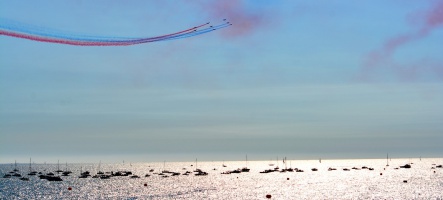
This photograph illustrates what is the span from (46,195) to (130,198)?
34.4m

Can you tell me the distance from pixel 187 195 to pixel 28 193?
5537 cm

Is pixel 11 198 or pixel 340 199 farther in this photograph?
pixel 11 198

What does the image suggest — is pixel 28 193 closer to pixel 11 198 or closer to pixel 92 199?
pixel 11 198

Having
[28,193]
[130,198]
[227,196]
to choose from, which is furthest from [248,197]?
[28,193]

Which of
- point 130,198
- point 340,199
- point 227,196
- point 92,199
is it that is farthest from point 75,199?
point 340,199

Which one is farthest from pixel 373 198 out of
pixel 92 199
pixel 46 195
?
pixel 46 195

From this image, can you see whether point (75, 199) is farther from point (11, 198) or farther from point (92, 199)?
point (11, 198)

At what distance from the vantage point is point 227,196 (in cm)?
15262

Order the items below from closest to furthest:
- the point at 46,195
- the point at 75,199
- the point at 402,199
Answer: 1. the point at 402,199
2. the point at 75,199
3. the point at 46,195

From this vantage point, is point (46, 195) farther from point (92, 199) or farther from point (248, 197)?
point (248, 197)

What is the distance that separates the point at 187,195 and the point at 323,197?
122ft

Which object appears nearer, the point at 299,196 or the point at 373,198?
the point at 373,198

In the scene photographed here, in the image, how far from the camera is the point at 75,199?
14925 centimetres

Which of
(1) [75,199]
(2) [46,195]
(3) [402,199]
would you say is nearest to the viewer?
(3) [402,199]
